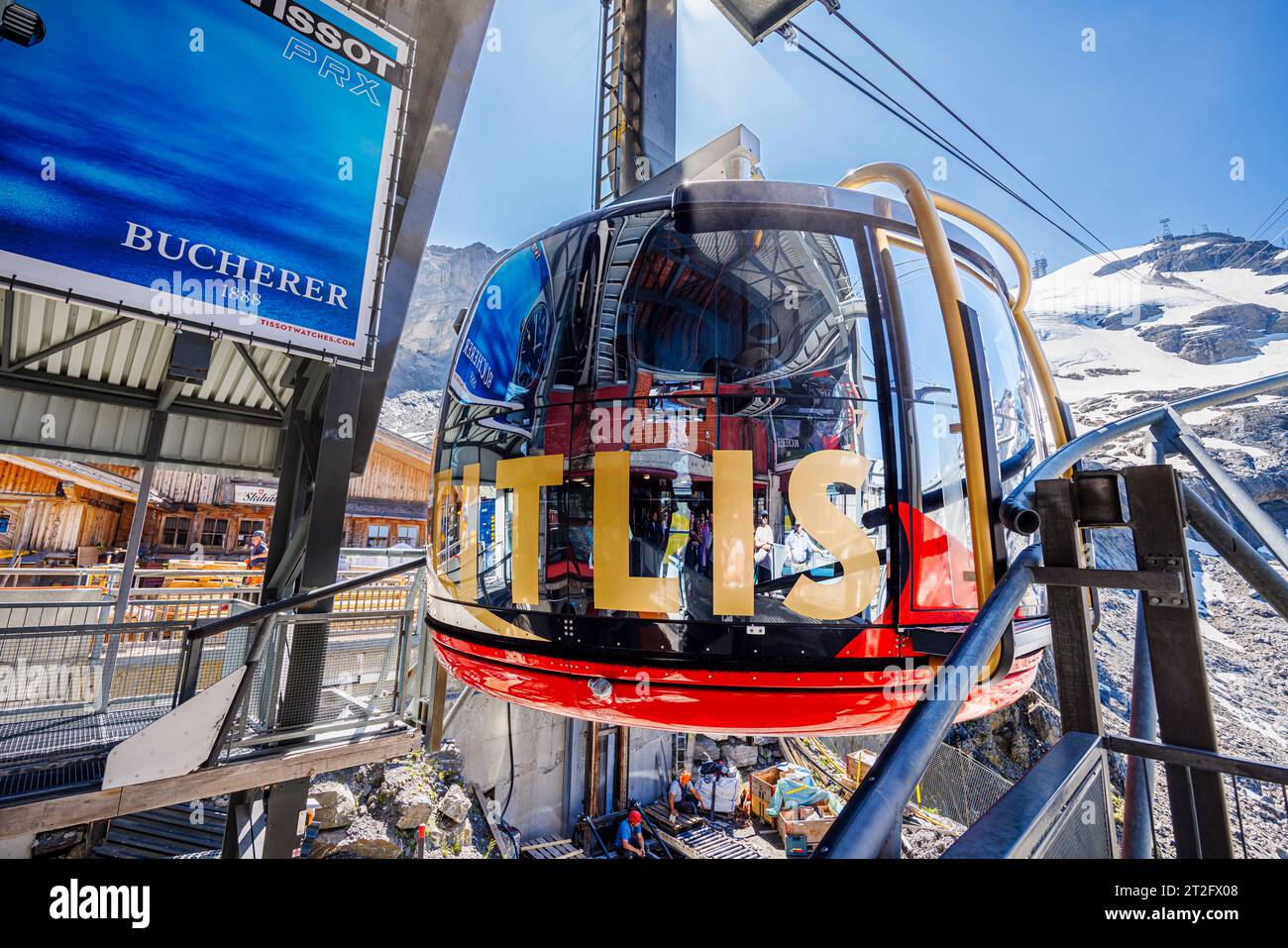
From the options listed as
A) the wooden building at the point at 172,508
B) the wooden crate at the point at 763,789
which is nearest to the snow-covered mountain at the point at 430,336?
the wooden building at the point at 172,508

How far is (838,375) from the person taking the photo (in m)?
3.64

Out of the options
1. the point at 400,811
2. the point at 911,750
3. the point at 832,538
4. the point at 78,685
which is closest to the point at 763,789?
the point at 400,811

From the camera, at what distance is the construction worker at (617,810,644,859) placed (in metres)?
15.3

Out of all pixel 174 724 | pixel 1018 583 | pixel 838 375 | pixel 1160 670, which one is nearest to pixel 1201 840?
pixel 1160 670

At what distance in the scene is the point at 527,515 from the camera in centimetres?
389

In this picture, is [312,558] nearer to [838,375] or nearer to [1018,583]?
[838,375]

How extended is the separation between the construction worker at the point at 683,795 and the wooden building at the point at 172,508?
1342cm

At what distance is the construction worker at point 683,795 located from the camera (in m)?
17.9

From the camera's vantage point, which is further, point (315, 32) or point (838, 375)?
point (315, 32)

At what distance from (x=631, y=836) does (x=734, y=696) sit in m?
15.0

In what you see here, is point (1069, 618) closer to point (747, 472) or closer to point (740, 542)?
point (740, 542)

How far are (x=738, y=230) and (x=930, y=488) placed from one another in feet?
7.17

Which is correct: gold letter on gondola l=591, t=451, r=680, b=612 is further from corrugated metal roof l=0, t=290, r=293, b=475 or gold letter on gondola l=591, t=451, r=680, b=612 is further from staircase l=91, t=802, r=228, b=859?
staircase l=91, t=802, r=228, b=859

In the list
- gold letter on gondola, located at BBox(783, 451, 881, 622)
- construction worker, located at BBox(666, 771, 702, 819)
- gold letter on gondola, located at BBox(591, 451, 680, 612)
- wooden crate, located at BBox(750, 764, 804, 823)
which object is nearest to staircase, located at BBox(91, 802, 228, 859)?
gold letter on gondola, located at BBox(591, 451, 680, 612)
